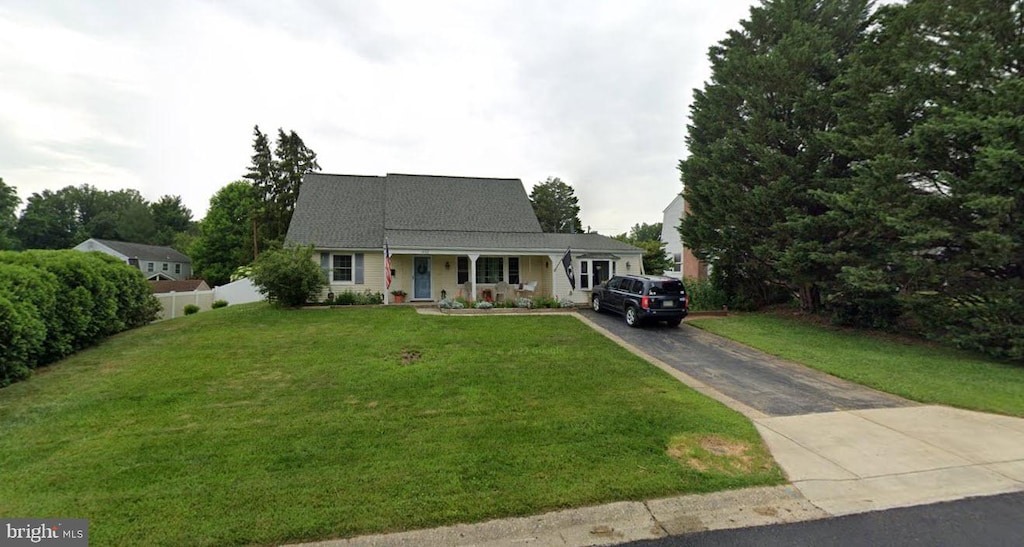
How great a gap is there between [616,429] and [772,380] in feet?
15.7

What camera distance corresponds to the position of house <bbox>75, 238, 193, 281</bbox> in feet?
149

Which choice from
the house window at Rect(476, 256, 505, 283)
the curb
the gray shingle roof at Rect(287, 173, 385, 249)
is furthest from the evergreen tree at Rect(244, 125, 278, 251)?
the curb

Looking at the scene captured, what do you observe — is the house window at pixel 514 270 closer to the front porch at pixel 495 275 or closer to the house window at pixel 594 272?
the front porch at pixel 495 275

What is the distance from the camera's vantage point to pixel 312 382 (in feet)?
22.9

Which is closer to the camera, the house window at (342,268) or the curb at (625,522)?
the curb at (625,522)

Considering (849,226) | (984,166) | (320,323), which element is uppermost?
(984,166)

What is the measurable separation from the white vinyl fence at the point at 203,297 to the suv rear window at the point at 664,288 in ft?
54.3

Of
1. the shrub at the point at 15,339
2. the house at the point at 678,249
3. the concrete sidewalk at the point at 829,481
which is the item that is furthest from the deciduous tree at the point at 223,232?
the concrete sidewalk at the point at 829,481

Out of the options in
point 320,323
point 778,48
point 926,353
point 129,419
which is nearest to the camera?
point 129,419

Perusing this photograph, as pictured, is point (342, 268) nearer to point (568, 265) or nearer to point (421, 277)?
point (421, 277)

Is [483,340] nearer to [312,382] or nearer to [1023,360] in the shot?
[312,382]

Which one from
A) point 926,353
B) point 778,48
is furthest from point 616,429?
point 778,48

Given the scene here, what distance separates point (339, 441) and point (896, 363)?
37.4 ft

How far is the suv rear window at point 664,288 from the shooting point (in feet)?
42.2
